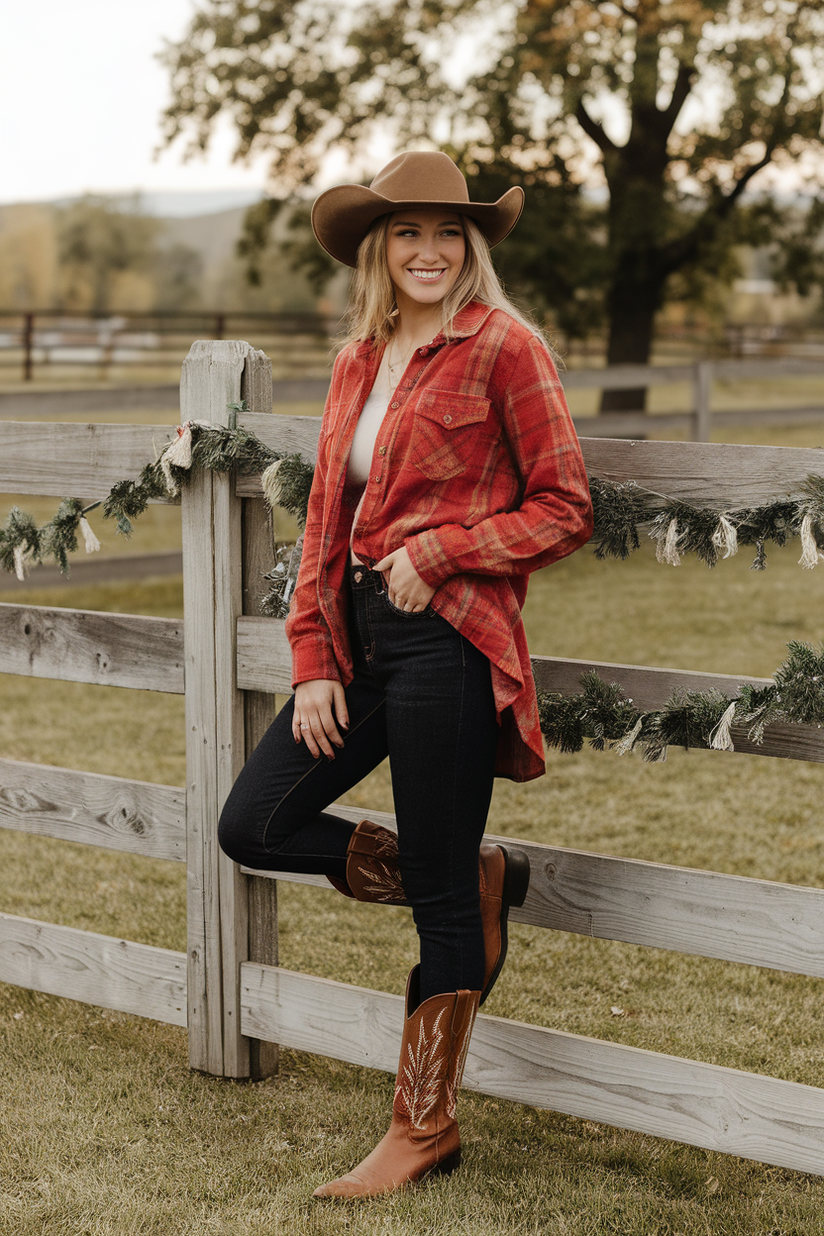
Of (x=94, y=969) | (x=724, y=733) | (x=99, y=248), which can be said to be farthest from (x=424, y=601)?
(x=99, y=248)

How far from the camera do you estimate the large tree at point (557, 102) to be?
12336mm

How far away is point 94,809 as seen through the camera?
3.14 metres

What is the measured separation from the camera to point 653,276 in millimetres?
14172

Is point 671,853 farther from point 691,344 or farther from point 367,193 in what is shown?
point 691,344

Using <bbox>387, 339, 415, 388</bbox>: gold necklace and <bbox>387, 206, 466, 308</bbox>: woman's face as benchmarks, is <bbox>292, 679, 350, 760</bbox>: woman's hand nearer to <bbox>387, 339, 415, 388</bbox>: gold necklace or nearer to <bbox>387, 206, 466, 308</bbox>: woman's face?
<bbox>387, 339, 415, 388</bbox>: gold necklace

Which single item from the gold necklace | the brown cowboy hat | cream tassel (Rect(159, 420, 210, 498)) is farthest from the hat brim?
cream tassel (Rect(159, 420, 210, 498))

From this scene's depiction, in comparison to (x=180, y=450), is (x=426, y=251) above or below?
above

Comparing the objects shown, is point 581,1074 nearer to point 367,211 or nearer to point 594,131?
point 367,211

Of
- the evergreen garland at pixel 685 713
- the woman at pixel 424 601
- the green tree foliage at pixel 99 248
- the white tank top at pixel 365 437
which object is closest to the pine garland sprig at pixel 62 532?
the woman at pixel 424 601

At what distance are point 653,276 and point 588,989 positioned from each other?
39.0ft

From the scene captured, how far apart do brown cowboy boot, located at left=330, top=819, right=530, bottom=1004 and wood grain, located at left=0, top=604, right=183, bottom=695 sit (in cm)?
68

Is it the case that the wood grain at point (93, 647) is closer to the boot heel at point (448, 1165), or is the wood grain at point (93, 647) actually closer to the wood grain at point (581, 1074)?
the wood grain at point (581, 1074)

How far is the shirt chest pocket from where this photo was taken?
2.21m

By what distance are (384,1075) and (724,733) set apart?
135cm
